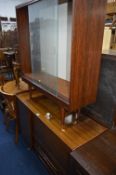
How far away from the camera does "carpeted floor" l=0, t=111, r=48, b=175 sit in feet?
5.85

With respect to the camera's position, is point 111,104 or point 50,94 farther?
point 50,94

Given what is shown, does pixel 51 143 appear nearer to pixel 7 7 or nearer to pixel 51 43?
pixel 51 43

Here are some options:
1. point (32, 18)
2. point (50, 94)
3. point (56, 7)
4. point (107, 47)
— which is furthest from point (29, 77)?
point (107, 47)

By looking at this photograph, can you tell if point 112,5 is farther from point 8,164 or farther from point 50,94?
point 8,164

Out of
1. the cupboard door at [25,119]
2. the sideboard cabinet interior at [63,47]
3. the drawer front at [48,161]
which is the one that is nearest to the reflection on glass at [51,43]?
the sideboard cabinet interior at [63,47]

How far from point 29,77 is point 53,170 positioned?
3.62 feet

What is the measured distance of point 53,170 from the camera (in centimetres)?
159

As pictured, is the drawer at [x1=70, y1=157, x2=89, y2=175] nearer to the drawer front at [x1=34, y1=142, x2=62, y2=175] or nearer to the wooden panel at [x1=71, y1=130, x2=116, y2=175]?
the wooden panel at [x1=71, y1=130, x2=116, y2=175]

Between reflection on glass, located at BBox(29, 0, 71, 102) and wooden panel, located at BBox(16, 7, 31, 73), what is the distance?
6 centimetres

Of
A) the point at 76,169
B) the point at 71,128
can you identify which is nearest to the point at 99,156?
the point at 76,169

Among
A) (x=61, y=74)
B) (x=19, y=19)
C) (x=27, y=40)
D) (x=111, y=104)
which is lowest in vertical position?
(x=111, y=104)

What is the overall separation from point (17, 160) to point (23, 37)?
1.58 meters

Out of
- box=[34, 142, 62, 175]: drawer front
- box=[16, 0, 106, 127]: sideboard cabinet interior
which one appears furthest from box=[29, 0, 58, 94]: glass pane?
box=[34, 142, 62, 175]: drawer front

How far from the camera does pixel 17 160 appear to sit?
193cm
